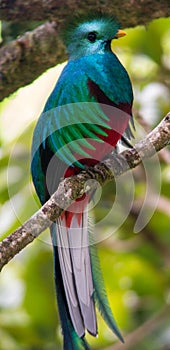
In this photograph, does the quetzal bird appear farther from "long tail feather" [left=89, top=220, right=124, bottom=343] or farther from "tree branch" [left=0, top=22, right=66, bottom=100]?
"tree branch" [left=0, top=22, right=66, bottom=100]

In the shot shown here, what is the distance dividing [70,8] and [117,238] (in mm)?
1413

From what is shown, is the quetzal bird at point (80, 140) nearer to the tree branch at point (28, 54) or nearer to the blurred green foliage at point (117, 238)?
the tree branch at point (28, 54)

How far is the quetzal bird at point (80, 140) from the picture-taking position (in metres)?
3.23

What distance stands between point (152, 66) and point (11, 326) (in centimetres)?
160

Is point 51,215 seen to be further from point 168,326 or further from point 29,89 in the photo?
point 29,89

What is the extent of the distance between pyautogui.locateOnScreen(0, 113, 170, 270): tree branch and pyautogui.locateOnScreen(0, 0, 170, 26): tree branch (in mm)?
776

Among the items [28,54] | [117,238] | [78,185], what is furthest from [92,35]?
[117,238]

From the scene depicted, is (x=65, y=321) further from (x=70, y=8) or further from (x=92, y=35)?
(x=70, y=8)

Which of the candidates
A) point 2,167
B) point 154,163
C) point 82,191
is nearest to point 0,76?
point 2,167

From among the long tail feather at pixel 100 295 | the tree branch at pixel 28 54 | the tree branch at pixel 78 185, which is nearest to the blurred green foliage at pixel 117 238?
the tree branch at pixel 28 54

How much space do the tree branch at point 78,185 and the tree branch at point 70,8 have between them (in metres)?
0.78


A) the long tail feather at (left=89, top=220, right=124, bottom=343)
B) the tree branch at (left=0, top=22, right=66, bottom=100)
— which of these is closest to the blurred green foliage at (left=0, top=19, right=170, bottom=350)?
the tree branch at (left=0, top=22, right=66, bottom=100)

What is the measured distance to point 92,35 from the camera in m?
3.40

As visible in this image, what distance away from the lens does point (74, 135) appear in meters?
3.21
